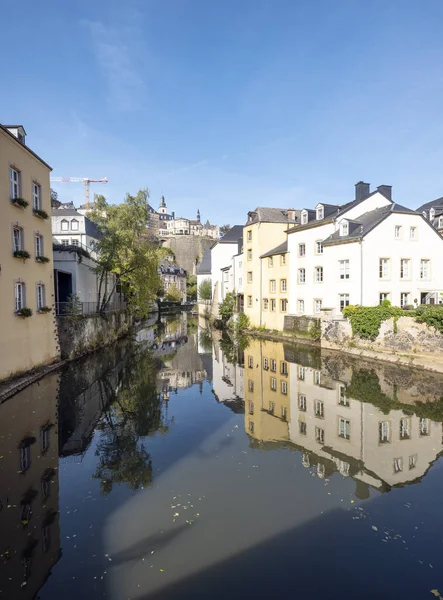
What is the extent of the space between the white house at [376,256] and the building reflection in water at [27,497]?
2265cm

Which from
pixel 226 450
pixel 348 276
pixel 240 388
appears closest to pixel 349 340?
pixel 348 276

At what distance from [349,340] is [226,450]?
747 inches

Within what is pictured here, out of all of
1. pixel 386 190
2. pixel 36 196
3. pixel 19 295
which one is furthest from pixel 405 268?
pixel 19 295

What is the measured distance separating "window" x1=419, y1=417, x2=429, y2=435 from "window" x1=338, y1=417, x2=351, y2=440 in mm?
2205

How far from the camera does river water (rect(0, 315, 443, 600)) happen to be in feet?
18.9

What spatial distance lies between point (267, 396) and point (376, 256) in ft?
53.4

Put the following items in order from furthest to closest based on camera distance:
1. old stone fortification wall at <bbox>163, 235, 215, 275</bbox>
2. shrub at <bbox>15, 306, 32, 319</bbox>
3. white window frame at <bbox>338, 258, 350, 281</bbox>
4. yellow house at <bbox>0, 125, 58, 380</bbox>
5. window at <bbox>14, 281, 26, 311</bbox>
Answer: old stone fortification wall at <bbox>163, 235, 215, 275</bbox> < white window frame at <bbox>338, 258, 350, 281</bbox> < window at <bbox>14, 281, 26, 311</bbox> < shrub at <bbox>15, 306, 32, 319</bbox> < yellow house at <bbox>0, 125, 58, 380</bbox>

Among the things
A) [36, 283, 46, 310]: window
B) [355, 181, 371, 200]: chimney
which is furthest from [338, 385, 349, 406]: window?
[355, 181, 371, 200]: chimney

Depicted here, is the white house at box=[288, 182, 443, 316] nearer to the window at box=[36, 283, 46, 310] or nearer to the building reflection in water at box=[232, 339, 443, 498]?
the building reflection in water at box=[232, 339, 443, 498]

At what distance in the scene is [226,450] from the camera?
35.4 feet

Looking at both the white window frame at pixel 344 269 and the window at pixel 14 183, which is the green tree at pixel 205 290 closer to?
the white window frame at pixel 344 269

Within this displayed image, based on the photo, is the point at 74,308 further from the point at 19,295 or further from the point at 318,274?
the point at 318,274

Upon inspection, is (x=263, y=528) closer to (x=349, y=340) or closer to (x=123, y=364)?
(x=123, y=364)

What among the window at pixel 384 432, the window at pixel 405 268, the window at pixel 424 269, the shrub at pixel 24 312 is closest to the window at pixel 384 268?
the window at pixel 405 268
